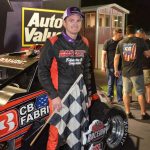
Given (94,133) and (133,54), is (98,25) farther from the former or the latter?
(94,133)

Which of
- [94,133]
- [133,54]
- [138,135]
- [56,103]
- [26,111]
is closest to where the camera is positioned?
[56,103]

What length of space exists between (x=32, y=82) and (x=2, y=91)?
1.10 ft

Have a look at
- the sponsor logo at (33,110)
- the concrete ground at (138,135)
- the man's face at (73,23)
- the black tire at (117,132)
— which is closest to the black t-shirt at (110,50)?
the concrete ground at (138,135)

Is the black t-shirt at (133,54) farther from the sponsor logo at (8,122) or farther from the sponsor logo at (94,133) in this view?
the sponsor logo at (8,122)

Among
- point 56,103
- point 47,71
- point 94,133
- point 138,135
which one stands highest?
point 47,71

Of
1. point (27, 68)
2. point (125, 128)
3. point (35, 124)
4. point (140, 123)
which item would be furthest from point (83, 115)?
point (140, 123)

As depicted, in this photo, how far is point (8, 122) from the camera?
323 centimetres

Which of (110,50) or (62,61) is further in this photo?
(110,50)

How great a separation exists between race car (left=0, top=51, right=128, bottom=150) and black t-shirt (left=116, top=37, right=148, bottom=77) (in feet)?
7.17

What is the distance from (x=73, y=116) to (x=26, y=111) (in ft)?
1.73

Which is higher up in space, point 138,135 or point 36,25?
point 36,25

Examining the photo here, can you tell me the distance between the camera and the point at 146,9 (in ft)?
155

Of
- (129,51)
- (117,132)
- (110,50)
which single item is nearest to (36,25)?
(110,50)

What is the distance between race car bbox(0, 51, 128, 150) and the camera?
327 centimetres
